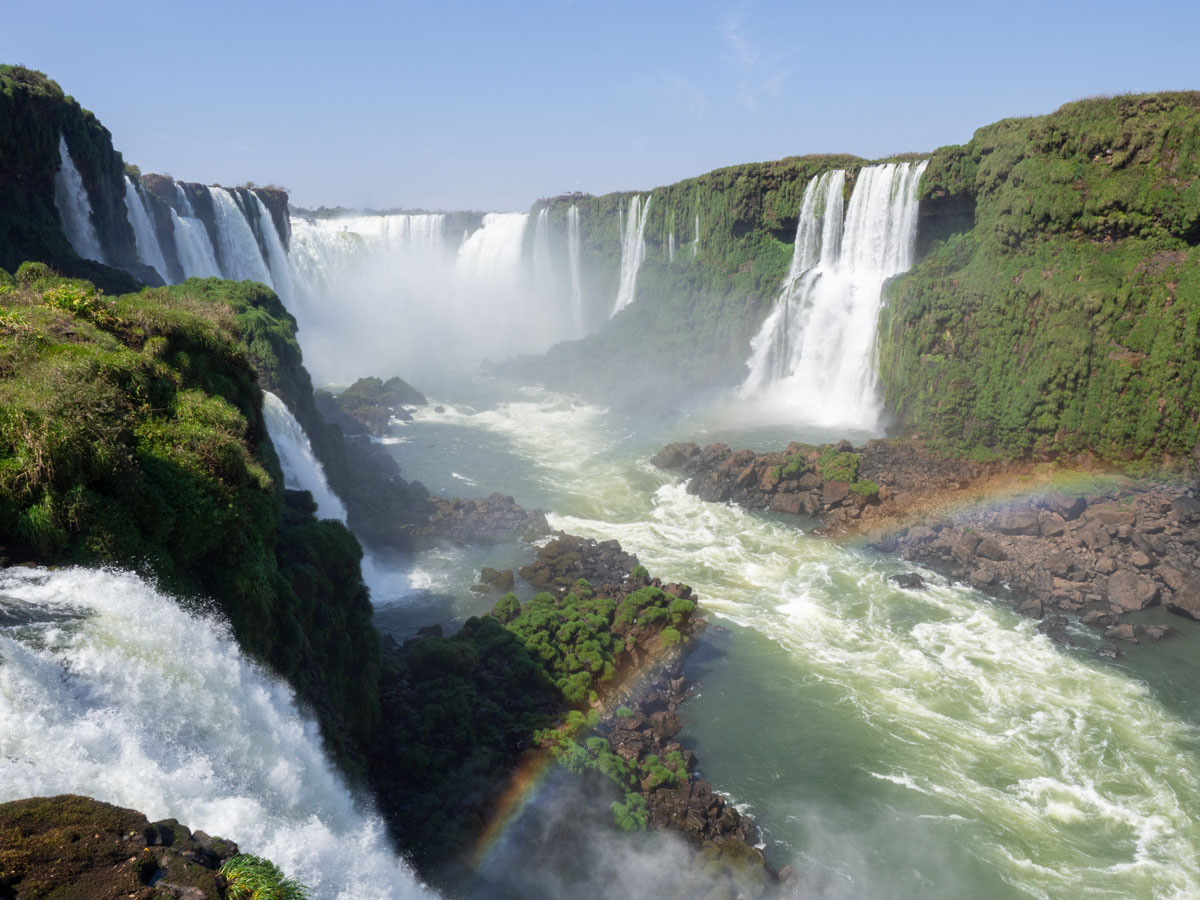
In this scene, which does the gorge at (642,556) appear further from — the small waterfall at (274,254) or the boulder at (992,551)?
the small waterfall at (274,254)

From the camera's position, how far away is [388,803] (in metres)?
11.3

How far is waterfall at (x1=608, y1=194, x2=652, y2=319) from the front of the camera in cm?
5444

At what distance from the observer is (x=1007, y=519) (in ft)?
74.5

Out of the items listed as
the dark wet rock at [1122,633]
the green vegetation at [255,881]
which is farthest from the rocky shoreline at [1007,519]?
the green vegetation at [255,881]

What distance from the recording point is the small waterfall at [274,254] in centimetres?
4800

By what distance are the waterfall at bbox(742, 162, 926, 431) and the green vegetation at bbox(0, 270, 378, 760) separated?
1074 inches

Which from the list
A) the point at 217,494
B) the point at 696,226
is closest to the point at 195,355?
the point at 217,494

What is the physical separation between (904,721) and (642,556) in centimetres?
954

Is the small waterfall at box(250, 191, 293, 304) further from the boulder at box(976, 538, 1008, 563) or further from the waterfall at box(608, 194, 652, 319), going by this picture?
the boulder at box(976, 538, 1008, 563)

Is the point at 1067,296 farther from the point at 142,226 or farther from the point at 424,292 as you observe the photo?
the point at 424,292

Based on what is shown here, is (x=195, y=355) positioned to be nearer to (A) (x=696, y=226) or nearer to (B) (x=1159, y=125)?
(B) (x=1159, y=125)

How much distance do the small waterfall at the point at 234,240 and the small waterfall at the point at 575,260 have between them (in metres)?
25.4

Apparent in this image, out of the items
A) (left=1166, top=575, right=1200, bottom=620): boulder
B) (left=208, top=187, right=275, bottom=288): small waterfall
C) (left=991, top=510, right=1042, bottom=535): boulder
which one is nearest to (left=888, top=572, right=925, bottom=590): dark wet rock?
(left=991, top=510, right=1042, bottom=535): boulder

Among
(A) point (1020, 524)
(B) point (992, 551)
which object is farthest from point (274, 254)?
(A) point (1020, 524)
